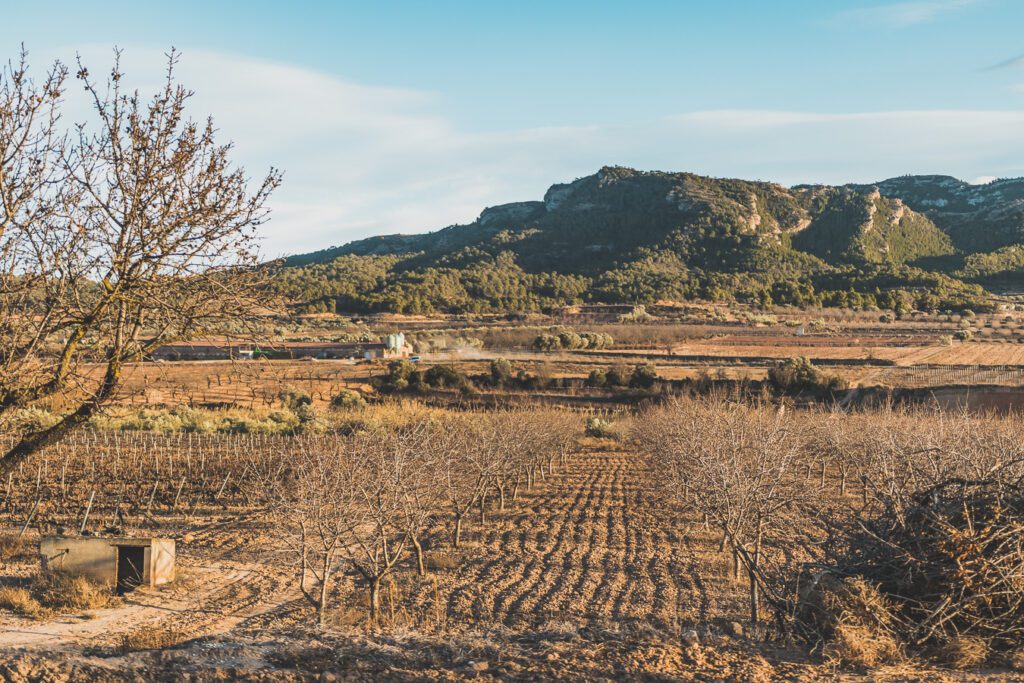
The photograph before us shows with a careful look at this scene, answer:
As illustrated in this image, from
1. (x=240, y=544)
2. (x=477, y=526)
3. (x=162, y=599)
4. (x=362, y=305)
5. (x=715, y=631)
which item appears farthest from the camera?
(x=362, y=305)

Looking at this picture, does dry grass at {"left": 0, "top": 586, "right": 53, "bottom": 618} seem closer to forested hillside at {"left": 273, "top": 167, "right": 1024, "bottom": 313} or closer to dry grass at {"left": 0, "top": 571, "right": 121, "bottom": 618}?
dry grass at {"left": 0, "top": 571, "right": 121, "bottom": 618}

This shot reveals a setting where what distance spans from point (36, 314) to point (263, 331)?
2.39 metres

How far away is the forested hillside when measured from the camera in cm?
9869

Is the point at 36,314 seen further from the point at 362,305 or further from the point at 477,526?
the point at 362,305

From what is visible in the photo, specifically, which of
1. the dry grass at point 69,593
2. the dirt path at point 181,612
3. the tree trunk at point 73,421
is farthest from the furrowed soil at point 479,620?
the tree trunk at point 73,421

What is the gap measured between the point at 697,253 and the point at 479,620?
104916 millimetres

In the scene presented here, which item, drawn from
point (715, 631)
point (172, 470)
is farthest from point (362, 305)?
point (715, 631)

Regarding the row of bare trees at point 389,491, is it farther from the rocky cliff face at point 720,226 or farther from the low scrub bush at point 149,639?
the rocky cliff face at point 720,226

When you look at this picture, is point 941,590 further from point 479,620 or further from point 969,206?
point 969,206

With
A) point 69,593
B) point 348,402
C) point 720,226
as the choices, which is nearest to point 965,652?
point 69,593

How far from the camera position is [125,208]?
900cm

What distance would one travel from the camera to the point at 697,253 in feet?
372

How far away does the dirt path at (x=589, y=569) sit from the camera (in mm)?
13155

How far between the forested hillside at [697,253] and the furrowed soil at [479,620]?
67.0 metres
